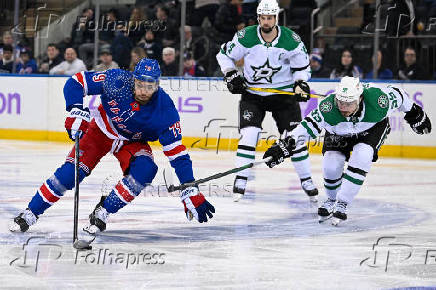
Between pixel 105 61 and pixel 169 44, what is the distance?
3.09ft

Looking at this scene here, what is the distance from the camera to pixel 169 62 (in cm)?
1202

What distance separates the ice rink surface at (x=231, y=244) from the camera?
409 centimetres

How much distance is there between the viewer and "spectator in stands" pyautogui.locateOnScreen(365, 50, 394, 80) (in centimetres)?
1112

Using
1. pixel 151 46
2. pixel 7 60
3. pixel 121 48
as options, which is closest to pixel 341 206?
pixel 151 46

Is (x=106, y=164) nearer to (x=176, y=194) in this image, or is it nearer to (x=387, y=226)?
(x=176, y=194)

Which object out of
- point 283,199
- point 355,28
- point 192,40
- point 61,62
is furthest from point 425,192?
point 61,62

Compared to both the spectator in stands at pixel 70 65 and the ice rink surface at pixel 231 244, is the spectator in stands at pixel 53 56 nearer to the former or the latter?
the spectator in stands at pixel 70 65

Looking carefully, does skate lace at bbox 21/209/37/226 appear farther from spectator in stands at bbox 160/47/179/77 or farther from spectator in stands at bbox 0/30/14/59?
spectator in stands at bbox 0/30/14/59

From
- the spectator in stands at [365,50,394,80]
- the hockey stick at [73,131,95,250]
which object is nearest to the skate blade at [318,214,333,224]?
the hockey stick at [73,131,95,250]

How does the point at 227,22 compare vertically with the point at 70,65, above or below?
above

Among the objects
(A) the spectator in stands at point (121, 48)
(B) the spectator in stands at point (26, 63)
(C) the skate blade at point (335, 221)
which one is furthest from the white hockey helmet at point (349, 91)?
(B) the spectator in stands at point (26, 63)

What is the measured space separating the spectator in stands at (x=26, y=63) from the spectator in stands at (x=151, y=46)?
5.87 feet

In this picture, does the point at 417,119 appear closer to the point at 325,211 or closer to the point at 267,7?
the point at 325,211

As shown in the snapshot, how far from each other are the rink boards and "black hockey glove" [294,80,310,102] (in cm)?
412
